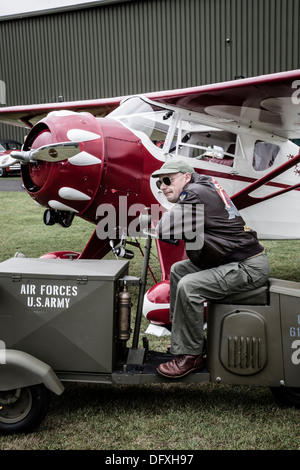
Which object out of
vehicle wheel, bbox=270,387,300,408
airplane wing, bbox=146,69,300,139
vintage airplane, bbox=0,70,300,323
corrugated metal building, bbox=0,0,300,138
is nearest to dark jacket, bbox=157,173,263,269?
vehicle wheel, bbox=270,387,300,408

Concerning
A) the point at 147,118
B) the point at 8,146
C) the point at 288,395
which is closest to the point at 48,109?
the point at 147,118

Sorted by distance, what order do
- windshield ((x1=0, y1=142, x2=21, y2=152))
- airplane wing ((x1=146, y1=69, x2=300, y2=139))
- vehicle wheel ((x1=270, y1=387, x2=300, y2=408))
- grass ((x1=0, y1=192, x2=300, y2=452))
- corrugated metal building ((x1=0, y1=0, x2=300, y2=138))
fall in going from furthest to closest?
windshield ((x1=0, y1=142, x2=21, y2=152)), corrugated metal building ((x1=0, y1=0, x2=300, y2=138)), airplane wing ((x1=146, y1=69, x2=300, y2=139)), vehicle wheel ((x1=270, y1=387, x2=300, y2=408)), grass ((x1=0, y1=192, x2=300, y2=452))

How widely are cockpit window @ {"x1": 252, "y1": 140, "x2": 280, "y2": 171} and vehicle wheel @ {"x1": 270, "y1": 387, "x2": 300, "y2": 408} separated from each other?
10.9 feet

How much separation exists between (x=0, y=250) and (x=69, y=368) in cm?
658

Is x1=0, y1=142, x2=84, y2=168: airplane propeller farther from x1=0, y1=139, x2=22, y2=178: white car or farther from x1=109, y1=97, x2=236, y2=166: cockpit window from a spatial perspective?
x1=0, y1=139, x2=22, y2=178: white car

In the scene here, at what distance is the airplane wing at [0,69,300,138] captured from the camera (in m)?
5.13

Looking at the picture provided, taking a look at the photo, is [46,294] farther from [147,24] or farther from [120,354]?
[147,24]

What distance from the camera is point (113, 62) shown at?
86.4 feet

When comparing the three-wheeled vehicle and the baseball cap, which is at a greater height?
the baseball cap

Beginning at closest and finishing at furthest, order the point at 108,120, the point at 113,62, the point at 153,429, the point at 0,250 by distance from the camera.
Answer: the point at 153,429 → the point at 108,120 → the point at 0,250 → the point at 113,62

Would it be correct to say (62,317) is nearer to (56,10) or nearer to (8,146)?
(8,146)

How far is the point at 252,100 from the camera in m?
5.54

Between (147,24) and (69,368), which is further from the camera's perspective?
(147,24)
